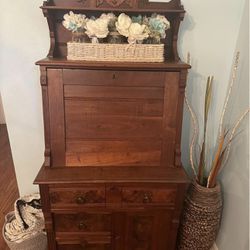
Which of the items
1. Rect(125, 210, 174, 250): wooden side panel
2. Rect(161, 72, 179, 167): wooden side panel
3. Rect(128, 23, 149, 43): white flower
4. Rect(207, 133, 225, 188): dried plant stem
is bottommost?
Rect(125, 210, 174, 250): wooden side panel

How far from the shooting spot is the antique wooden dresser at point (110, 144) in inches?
A: 49.5

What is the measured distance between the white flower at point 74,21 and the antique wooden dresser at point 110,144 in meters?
0.07

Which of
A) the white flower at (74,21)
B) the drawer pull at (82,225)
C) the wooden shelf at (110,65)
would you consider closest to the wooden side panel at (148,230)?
the drawer pull at (82,225)

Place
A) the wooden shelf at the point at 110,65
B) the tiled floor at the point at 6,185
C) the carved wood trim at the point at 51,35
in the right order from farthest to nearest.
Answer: the tiled floor at the point at 6,185 → the carved wood trim at the point at 51,35 → the wooden shelf at the point at 110,65

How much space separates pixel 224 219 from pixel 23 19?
Result: 1.75m

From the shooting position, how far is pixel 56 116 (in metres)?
1.30

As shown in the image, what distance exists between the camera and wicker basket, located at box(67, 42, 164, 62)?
1249mm

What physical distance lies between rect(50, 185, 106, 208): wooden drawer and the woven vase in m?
0.58

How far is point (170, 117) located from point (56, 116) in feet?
2.02

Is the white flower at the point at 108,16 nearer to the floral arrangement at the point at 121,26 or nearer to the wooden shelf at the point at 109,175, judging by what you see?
the floral arrangement at the point at 121,26

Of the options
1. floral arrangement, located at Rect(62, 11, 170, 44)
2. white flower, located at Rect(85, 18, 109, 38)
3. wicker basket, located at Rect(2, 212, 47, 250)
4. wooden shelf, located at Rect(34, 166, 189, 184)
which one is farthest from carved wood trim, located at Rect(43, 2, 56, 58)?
wicker basket, located at Rect(2, 212, 47, 250)

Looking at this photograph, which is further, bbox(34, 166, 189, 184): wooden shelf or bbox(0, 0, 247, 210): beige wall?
bbox(0, 0, 247, 210): beige wall

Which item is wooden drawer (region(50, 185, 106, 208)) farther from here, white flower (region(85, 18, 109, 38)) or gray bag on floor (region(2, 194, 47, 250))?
white flower (region(85, 18, 109, 38))

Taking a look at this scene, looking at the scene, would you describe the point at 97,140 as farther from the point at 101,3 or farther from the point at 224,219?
the point at 224,219
